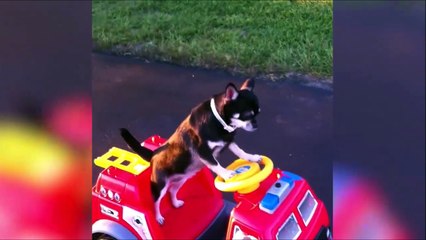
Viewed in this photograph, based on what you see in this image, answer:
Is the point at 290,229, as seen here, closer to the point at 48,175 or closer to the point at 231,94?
the point at 231,94

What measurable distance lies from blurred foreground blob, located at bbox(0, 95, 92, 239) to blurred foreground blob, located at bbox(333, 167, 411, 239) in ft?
0.71

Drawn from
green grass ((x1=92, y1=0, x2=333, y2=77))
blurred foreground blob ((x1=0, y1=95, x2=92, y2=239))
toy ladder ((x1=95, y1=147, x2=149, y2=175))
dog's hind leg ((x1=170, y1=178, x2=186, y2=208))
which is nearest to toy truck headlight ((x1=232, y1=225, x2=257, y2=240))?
dog's hind leg ((x1=170, y1=178, x2=186, y2=208))

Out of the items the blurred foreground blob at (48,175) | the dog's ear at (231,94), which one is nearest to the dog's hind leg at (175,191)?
the dog's ear at (231,94)

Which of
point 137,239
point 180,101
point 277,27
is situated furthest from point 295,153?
point 277,27

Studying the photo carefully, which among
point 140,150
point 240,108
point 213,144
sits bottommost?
point 140,150

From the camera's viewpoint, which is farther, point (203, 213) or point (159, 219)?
point (203, 213)

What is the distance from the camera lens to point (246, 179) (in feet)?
5.32

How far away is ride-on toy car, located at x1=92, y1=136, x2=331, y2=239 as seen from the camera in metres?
1.63

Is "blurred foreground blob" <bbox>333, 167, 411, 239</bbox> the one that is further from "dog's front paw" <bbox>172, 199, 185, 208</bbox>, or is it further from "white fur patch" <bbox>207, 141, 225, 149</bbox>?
"dog's front paw" <bbox>172, 199, 185, 208</bbox>

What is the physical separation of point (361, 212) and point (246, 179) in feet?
3.91

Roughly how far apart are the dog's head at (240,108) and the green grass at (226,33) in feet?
6.56

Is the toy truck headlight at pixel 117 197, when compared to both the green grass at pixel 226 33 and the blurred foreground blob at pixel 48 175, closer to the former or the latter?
the blurred foreground blob at pixel 48 175

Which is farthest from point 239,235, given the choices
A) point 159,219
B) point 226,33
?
point 226,33

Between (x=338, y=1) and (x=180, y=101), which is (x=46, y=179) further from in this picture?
(x=180, y=101)
